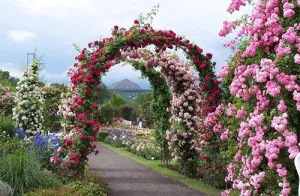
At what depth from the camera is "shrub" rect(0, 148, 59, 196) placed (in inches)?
320

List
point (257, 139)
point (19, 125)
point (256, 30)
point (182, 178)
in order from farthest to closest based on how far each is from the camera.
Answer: point (19, 125), point (182, 178), point (256, 30), point (257, 139)

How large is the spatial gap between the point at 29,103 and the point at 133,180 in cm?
466

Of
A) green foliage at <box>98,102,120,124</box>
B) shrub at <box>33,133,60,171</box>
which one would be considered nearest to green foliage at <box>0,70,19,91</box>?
green foliage at <box>98,102,120,124</box>

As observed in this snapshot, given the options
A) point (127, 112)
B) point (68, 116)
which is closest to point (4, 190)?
point (68, 116)

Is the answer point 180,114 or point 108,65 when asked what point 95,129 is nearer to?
point 108,65

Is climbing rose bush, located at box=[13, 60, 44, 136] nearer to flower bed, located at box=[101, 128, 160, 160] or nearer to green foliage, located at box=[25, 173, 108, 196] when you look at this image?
flower bed, located at box=[101, 128, 160, 160]

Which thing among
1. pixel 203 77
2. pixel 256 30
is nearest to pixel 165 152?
pixel 203 77

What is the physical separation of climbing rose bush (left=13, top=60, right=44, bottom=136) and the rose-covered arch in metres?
4.02

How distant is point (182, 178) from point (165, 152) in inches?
84.1

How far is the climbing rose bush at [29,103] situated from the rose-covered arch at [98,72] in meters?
4.02

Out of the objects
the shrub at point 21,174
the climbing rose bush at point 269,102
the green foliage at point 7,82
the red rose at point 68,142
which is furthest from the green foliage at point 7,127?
the green foliage at point 7,82

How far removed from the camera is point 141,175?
11906 mm

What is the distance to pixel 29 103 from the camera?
14125 mm

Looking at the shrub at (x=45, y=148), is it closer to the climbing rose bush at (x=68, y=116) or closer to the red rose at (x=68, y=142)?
the climbing rose bush at (x=68, y=116)
